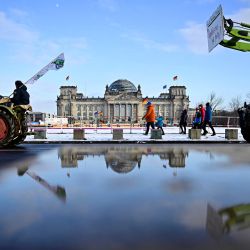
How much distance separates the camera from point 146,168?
613 centimetres

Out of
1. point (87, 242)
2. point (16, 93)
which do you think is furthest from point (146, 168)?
point (16, 93)

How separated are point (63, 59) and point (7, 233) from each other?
1148 cm

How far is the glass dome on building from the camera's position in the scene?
163m

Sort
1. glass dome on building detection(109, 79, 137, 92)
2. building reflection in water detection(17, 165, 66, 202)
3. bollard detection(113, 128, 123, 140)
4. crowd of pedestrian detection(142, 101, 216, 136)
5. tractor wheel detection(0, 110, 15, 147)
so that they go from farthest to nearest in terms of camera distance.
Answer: glass dome on building detection(109, 79, 137, 92), crowd of pedestrian detection(142, 101, 216, 136), bollard detection(113, 128, 123, 140), tractor wheel detection(0, 110, 15, 147), building reflection in water detection(17, 165, 66, 202)

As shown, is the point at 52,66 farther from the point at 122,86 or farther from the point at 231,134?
the point at 122,86

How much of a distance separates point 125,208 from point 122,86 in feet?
530

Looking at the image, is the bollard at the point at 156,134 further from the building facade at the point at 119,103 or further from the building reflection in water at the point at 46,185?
the building facade at the point at 119,103

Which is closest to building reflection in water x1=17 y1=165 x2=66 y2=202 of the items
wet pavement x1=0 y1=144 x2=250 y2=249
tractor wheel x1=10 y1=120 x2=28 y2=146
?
wet pavement x1=0 y1=144 x2=250 y2=249

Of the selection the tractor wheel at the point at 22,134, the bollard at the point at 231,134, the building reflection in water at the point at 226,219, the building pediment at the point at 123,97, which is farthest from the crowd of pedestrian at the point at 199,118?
the building pediment at the point at 123,97

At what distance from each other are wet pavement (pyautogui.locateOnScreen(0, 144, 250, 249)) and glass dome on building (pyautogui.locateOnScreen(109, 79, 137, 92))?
520 feet

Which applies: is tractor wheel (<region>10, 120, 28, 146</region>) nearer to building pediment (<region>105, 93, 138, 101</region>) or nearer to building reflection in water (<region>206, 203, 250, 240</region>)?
building reflection in water (<region>206, 203, 250, 240</region>)

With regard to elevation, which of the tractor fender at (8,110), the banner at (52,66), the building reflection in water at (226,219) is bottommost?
the building reflection in water at (226,219)

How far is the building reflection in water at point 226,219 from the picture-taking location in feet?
9.08

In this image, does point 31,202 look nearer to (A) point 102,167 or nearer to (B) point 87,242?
(B) point 87,242
